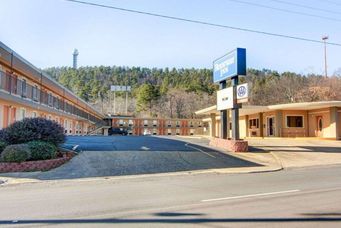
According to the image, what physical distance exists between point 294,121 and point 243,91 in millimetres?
16637

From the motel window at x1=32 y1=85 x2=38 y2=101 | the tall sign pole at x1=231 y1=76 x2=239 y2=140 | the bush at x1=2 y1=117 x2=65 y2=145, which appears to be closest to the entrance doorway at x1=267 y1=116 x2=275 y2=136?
the tall sign pole at x1=231 y1=76 x2=239 y2=140

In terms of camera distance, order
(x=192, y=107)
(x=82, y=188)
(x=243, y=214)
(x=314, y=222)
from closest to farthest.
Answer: (x=314, y=222), (x=243, y=214), (x=82, y=188), (x=192, y=107)

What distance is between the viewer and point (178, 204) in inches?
334

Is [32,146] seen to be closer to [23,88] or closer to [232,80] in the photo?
[232,80]

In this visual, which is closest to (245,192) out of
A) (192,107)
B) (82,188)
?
(82,188)

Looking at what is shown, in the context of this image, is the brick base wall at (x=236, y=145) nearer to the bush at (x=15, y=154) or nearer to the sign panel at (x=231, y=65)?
the sign panel at (x=231, y=65)

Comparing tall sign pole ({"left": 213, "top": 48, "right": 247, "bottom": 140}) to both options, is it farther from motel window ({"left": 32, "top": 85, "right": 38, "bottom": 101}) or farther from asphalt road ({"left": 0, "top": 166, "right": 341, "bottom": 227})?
motel window ({"left": 32, "top": 85, "right": 38, "bottom": 101})

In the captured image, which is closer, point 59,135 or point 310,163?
point 59,135

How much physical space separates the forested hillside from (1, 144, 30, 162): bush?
55.5 m

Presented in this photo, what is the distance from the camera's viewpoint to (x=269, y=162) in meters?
19.7

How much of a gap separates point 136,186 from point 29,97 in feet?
72.7

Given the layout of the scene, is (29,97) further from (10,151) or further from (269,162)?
(269,162)

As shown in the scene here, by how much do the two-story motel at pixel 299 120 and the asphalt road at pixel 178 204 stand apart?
852 inches

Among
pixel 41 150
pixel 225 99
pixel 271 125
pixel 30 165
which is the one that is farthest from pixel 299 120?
pixel 30 165
